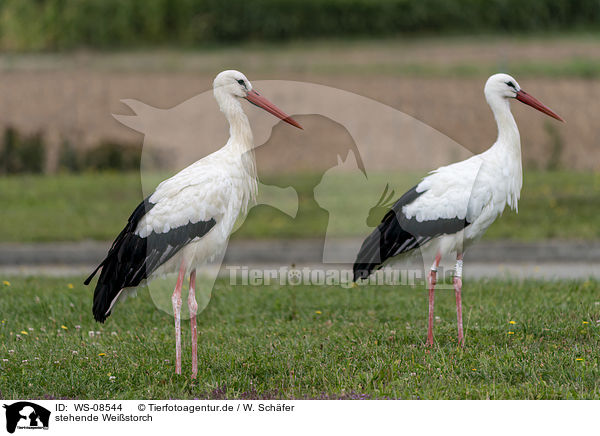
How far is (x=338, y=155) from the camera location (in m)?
19.0

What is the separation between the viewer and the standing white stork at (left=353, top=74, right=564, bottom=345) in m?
6.51

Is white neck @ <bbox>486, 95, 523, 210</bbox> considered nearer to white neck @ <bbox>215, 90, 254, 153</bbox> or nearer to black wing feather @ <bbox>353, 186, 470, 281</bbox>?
black wing feather @ <bbox>353, 186, 470, 281</bbox>

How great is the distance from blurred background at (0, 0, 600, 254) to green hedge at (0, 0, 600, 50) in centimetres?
6

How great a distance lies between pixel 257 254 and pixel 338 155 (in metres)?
7.80

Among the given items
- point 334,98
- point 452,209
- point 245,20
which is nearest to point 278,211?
point 452,209

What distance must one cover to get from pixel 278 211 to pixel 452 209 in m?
7.55

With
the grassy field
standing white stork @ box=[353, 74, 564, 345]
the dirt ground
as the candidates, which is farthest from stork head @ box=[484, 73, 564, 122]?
the dirt ground

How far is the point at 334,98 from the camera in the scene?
23297 mm

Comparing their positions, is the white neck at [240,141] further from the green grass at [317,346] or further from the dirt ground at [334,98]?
the dirt ground at [334,98]

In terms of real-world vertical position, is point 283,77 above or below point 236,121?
below

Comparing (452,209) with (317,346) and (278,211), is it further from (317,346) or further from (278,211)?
(278,211)
